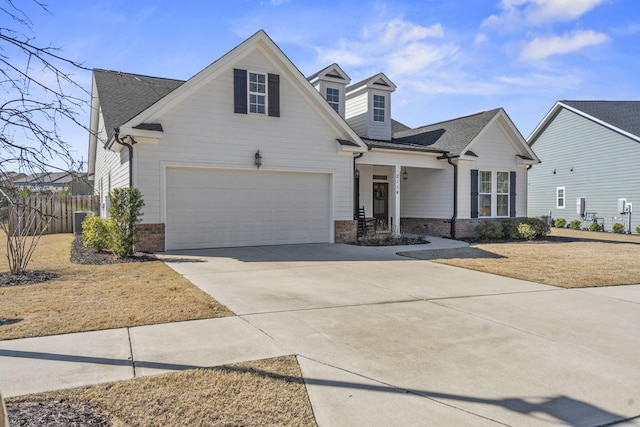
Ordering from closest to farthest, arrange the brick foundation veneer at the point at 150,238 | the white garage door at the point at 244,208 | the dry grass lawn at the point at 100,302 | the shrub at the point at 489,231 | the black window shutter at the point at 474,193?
the dry grass lawn at the point at 100,302
the brick foundation veneer at the point at 150,238
the white garage door at the point at 244,208
the shrub at the point at 489,231
the black window shutter at the point at 474,193

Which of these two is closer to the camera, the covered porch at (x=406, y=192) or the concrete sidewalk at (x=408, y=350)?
the concrete sidewalk at (x=408, y=350)

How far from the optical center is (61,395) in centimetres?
337

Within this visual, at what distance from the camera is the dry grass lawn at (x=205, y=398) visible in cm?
306

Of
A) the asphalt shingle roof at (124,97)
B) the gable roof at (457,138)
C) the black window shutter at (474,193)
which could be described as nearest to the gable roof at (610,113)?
the gable roof at (457,138)

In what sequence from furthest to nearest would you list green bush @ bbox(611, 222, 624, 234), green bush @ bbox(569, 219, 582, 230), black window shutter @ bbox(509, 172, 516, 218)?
1. green bush @ bbox(569, 219, 582, 230)
2. green bush @ bbox(611, 222, 624, 234)
3. black window shutter @ bbox(509, 172, 516, 218)

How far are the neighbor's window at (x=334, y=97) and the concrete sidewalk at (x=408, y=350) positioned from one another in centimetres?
1252

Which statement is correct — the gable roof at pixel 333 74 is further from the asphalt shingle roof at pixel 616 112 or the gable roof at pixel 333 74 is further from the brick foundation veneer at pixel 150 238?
the asphalt shingle roof at pixel 616 112

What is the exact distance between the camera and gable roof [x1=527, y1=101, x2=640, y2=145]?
23.5m

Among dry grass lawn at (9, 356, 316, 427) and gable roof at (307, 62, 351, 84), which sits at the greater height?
gable roof at (307, 62, 351, 84)

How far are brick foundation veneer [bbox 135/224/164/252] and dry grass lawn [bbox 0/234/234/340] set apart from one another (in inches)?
115

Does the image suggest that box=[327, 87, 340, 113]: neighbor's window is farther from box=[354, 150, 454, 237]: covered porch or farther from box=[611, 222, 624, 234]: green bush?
box=[611, 222, 624, 234]: green bush

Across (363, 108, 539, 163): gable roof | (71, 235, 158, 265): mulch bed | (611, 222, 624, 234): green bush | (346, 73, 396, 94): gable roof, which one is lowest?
(71, 235, 158, 265): mulch bed

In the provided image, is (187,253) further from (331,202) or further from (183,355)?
(183,355)

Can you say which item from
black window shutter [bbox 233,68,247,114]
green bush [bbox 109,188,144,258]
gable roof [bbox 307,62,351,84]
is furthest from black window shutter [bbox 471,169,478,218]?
green bush [bbox 109,188,144,258]
